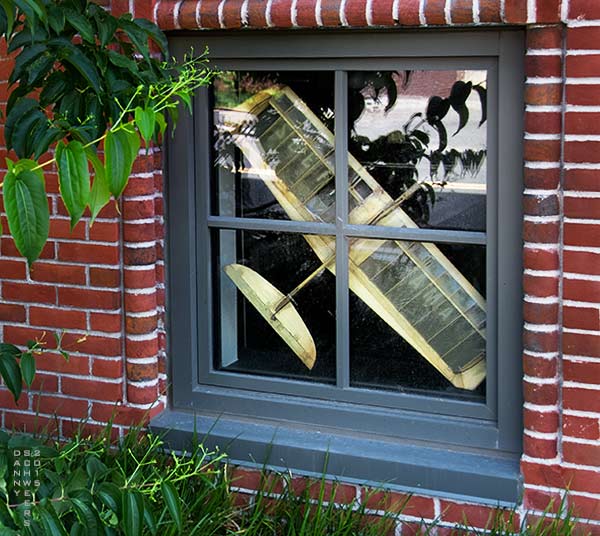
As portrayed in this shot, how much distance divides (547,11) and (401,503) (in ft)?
Result: 4.87

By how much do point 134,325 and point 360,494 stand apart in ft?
3.02

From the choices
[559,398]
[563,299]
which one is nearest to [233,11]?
[563,299]

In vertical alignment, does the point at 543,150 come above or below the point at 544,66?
below

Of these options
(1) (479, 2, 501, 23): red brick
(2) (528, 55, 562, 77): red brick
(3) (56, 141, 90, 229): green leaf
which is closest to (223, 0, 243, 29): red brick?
(1) (479, 2, 501, 23): red brick

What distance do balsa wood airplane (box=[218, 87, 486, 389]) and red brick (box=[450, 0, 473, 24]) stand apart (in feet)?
1.81

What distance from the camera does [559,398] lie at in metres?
2.95

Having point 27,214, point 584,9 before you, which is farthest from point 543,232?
point 27,214

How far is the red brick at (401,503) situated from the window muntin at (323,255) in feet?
1.11

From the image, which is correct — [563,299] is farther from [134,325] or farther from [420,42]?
[134,325]

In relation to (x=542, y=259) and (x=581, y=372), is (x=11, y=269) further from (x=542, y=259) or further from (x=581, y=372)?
(x=581, y=372)

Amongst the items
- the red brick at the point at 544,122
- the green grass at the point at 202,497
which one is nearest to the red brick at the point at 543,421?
the green grass at the point at 202,497

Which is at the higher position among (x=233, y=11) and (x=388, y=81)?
(x=233, y=11)

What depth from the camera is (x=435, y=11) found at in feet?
9.59

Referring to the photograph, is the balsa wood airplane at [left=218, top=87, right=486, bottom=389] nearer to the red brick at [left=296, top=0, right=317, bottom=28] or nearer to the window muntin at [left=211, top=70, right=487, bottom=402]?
the window muntin at [left=211, top=70, right=487, bottom=402]
